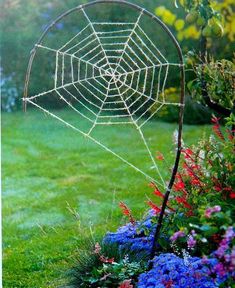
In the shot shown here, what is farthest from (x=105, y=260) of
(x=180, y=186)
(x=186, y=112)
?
(x=186, y=112)

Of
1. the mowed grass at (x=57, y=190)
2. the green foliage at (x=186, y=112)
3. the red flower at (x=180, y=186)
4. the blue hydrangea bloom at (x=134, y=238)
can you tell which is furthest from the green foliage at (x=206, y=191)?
the green foliage at (x=186, y=112)

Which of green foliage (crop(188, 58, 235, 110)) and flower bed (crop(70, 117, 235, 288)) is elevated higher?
green foliage (crop(188, 58, 235, 110))

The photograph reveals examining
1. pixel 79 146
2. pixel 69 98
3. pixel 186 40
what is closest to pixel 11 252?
pixel 79 146

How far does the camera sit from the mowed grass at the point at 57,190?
3.49 meters

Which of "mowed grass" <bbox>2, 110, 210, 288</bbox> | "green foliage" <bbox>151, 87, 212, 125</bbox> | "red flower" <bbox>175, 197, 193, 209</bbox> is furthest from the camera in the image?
"green foliage" <bbox>151, 87, 212, 125</bbox>

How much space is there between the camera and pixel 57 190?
4906 mm

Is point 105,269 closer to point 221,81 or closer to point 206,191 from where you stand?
point 206,191

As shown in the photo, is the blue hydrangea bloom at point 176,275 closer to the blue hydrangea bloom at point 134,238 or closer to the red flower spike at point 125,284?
the red flower spike at point 125,284

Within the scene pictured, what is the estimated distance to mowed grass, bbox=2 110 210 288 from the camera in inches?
137

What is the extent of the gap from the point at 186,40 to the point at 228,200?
4623mm

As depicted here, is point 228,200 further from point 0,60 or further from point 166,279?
point 0,60

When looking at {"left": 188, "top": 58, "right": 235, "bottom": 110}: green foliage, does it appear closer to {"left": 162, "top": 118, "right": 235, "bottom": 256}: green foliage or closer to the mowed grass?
{"left": 162, "top": 118, "right": 235, "bottom": 256}: green foliage

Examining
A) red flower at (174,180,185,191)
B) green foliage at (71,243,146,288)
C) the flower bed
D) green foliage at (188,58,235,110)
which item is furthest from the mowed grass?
green foliage at (188,58,235,110)

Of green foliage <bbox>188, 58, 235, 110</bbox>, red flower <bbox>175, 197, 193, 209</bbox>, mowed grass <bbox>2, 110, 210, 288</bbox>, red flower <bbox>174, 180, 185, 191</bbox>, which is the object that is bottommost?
mowed grass <bbox>2, 110, 210, 288</bbox>
